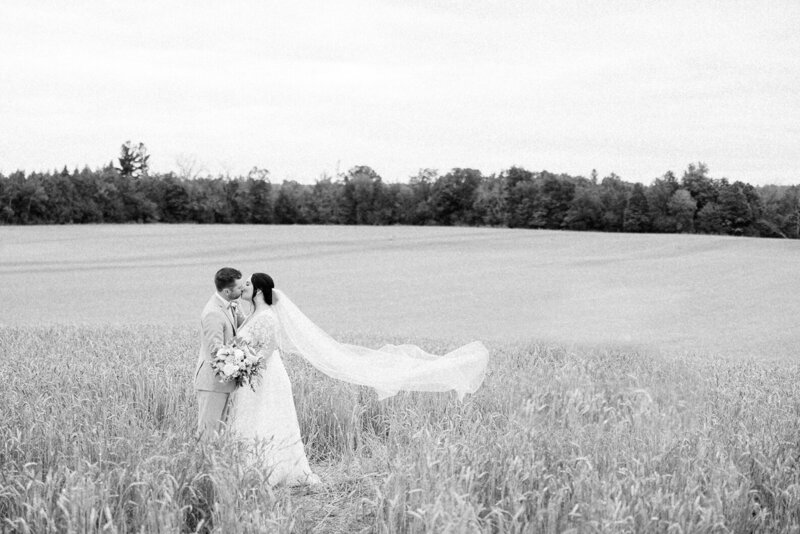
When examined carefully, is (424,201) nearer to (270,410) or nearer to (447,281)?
(447,281)

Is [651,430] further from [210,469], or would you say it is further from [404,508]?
[210,469]

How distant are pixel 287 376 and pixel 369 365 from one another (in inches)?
50.0

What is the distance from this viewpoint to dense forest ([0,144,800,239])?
63.9 m

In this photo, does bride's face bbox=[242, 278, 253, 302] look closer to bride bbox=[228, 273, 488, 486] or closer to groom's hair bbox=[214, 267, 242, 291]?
bride bbox=[228, 273, 488, 486]

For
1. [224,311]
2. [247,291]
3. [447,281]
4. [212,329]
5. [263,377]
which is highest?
[247,291]

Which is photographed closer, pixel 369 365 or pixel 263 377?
pixel 263 377

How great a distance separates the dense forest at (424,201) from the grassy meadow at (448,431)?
132 feet

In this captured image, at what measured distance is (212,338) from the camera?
791cm

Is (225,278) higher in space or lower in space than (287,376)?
higher

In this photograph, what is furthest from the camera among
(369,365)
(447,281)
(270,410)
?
(447,281)

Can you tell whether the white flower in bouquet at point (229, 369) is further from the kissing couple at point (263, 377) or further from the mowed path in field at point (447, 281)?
the mowed path in field at point (447, 281)

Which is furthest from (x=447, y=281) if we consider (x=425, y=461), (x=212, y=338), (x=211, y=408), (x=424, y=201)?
(x=424, y=201)

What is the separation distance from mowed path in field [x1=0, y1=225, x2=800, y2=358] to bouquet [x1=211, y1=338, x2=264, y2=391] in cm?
1044

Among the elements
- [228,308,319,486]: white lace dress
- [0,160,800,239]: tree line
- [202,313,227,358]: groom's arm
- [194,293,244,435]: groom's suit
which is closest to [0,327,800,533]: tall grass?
[228,308,319,486]: white lace dress
